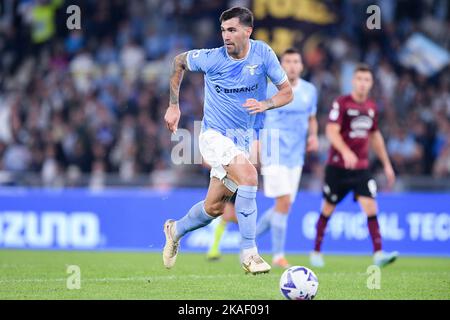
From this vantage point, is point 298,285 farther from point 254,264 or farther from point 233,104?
point 233,104

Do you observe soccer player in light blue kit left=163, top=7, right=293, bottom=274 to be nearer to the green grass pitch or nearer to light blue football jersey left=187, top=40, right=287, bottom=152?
light blue football jersey left=187, top=40, right=287, bottom=152

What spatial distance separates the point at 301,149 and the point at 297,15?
6506 millimetres

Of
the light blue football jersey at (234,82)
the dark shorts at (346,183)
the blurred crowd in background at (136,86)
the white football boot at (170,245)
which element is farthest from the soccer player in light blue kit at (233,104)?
the blurred crowd in background at (136,86)

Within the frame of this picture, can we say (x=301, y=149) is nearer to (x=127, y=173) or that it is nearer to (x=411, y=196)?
(x=411, y=196)

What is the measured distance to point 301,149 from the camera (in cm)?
1312

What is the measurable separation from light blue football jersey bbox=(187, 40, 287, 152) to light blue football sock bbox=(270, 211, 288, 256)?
3161 millimetres

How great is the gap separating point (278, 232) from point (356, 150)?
58.0 inches

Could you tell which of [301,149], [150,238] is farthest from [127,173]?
[301,149]

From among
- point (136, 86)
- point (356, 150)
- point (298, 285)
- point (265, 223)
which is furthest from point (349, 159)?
point (136, 86)

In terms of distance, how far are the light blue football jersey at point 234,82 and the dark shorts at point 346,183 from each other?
10.3ft

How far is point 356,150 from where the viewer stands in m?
12.6

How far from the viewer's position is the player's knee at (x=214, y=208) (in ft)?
31.8

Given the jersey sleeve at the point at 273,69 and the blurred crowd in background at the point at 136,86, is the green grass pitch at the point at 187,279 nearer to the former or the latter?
the jersey sleeve at the point at 273,69

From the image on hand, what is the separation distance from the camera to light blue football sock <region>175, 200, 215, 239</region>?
9828 millimetres
